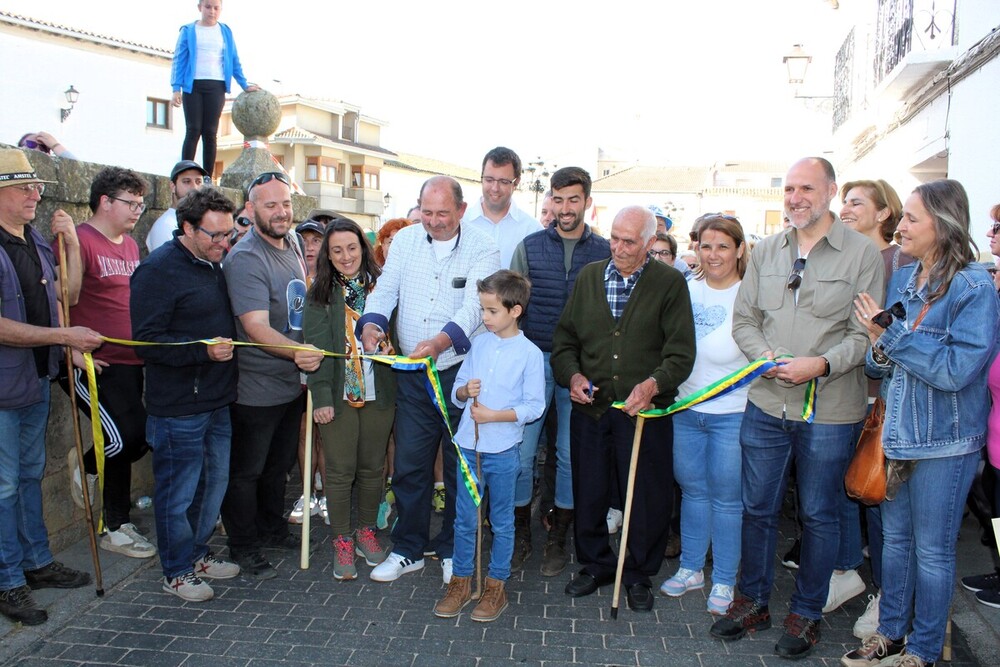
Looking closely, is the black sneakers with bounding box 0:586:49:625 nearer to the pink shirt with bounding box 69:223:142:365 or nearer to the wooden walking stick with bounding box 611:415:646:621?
the pink shirt with bounding box 69:223:142:365

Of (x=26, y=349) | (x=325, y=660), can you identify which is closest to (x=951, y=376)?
(x=325, y=660)

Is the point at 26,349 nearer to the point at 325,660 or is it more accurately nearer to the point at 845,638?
the point at 325,660

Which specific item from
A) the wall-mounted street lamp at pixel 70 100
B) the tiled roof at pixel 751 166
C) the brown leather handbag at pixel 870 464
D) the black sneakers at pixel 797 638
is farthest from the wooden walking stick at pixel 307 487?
the tiled roof at pixel 751 166

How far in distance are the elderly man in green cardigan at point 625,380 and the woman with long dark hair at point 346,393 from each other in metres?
1.27

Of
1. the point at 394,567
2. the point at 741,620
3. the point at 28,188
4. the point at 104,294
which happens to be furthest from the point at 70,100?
the point at 741,620

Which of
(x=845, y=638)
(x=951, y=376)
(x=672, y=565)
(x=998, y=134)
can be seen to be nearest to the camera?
(x=951, y=376)

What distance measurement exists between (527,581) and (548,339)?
1.60 metres

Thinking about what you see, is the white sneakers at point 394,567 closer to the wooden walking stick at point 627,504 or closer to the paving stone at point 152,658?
the wooden walking stick at point 627,504

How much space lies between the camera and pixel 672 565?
16.7ft

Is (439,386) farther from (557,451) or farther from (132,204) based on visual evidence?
(132,204)

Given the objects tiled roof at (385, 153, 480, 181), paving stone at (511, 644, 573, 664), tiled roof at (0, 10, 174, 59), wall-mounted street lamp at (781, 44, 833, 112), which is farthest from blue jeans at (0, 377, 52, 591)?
tiled roof at (385, 153, 480, 181)

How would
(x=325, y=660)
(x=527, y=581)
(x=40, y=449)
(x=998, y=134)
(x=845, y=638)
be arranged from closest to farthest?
1. (x=325, y=660)
2. (x=845, y=638)
3. (x=40, y=449)
4. (x=527, y=581)
5. (x=998, y=134)

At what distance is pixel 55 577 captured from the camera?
4406mm

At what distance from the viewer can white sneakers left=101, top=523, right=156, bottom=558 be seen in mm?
4941
